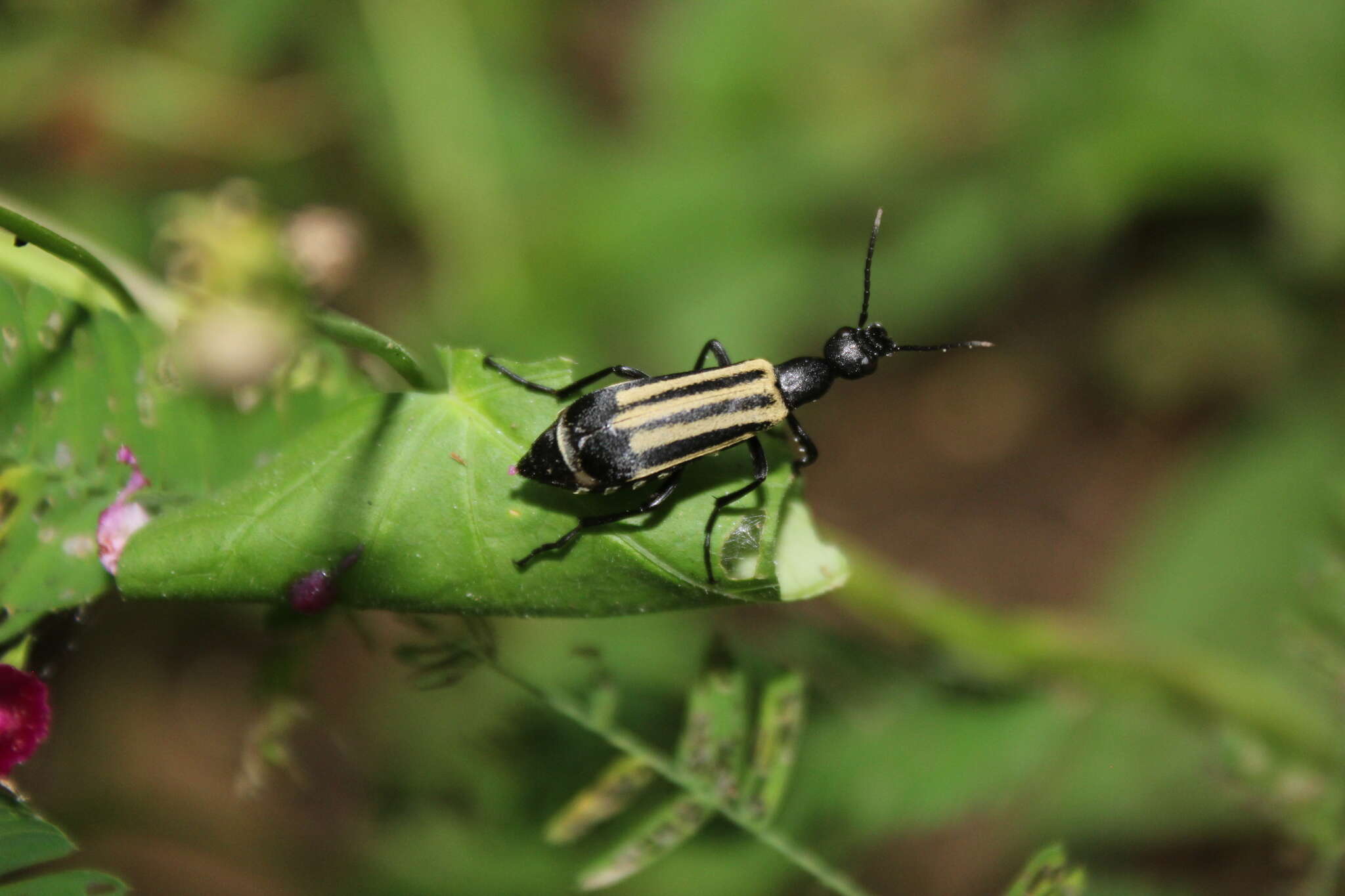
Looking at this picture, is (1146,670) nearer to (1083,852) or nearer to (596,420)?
(1083,852)

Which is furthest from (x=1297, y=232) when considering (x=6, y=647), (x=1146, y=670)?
(x=6, y=647)

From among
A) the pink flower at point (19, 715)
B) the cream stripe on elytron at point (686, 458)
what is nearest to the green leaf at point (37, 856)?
the pink flower at point (19, 715)

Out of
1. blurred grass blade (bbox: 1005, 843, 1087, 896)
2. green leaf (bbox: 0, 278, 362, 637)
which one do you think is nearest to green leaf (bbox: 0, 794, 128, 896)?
green leaf (bbox: 0, 278, 362, 637)

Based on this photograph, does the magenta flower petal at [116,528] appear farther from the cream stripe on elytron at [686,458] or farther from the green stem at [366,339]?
the cream stripe on elytron at [686,458]

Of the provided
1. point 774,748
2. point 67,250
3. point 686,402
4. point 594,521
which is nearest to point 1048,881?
point 774,748

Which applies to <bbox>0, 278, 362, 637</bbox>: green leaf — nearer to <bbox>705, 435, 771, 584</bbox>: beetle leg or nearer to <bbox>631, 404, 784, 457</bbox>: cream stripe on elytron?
<bbox>631, 404, 784, 457</bbox>: cream stripe on elytron

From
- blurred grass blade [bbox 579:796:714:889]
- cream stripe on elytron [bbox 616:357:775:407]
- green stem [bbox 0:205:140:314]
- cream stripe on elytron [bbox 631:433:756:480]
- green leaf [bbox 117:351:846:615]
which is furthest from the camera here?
cream stripe on elytron [bbox 616:357:775:407]
